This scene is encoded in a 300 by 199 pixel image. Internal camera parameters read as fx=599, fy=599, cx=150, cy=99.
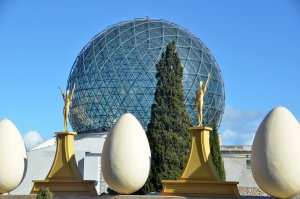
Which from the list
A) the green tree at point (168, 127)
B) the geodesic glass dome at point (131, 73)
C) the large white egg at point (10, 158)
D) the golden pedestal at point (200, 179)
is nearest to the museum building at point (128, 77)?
the geodesic glass dome at point (131, 73)

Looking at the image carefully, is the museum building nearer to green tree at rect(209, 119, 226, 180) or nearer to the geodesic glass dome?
the geodesic glass dome

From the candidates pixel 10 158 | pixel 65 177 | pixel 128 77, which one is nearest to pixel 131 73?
pixel 128 77

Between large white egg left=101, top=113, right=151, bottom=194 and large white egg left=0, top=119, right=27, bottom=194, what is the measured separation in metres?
4.17

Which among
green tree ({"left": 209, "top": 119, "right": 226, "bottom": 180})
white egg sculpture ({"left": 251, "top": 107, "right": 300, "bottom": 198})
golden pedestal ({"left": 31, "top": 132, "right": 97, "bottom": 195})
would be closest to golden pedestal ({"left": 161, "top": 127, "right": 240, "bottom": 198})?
white egg sculpture ({"left": 251, "top": 107, "right": 300, "bottom": 198})

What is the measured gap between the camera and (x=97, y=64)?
1893 inches

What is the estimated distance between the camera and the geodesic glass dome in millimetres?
46469

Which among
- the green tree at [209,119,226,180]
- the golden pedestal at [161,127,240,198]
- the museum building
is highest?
the museum building

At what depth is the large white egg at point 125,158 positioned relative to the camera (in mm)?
22625

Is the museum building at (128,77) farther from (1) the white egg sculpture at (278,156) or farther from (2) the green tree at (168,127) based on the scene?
(1) the white egg sculpture at (278,156)

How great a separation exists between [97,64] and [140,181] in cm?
2617

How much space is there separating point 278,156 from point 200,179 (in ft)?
12.0

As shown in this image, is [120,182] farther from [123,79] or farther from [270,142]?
[123,79]

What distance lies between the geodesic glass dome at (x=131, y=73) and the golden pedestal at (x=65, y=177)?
808 inches

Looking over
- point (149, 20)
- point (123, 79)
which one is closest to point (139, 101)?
point (123, 79)
